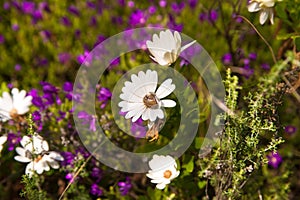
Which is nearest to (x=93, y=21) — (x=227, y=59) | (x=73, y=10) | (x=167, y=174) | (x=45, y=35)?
(x=73, y=10)

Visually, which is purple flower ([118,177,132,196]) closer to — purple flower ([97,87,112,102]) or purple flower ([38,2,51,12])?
purple flower ([97,87,112,102])

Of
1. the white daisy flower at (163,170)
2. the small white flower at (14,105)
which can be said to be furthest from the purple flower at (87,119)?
the white daisy flower at (163,170)

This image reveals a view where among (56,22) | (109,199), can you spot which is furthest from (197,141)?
(56,22)

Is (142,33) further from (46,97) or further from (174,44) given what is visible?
(174,44)

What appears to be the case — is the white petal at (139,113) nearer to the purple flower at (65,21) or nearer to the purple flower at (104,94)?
the purple flower at (104,94)

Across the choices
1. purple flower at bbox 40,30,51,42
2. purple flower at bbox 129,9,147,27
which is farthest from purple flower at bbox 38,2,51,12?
purple flower at bbox 129,9,147,27

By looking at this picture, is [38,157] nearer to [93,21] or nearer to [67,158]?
[67,158]

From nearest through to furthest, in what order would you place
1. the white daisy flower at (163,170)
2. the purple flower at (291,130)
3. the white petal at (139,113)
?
the white petal at (139,113) < the white daisy flower at (163,170) < the purple flower at (291,130)
